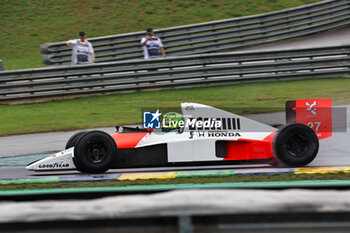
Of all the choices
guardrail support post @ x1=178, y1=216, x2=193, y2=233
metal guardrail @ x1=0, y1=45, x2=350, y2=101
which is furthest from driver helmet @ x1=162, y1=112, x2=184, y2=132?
metal guardrail @ x1=0, y1=45, x2=350, y2=101

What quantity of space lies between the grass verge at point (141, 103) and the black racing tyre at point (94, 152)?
3550mm

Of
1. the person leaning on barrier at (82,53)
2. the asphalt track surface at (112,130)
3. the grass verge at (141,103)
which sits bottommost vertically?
the asphalt track surface at (112,130)

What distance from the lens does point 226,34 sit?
688 inches

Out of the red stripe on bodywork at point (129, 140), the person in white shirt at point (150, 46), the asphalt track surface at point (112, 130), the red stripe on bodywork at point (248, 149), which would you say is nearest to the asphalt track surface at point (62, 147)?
the asphalt track surface at point (112, 130)

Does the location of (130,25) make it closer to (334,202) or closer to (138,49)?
(138,49)

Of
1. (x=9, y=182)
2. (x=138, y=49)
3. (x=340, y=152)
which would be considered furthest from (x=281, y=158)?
(x=138, y=49)

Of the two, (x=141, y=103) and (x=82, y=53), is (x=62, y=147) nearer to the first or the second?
(x=141, y=103)

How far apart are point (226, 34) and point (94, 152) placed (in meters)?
11.6

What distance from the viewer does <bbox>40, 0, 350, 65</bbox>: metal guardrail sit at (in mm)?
16094

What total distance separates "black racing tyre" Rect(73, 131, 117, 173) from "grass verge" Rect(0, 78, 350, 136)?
3550 mm

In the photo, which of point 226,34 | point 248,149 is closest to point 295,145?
point 248,149

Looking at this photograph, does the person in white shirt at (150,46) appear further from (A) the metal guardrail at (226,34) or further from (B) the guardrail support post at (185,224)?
(B) the guardrail support post at (185,224)

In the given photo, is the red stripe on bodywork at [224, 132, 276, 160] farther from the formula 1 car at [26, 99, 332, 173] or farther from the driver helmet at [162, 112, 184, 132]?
the driver helmet at [162, 112, 184, 132]

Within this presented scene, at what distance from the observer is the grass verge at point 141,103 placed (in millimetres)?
10664
